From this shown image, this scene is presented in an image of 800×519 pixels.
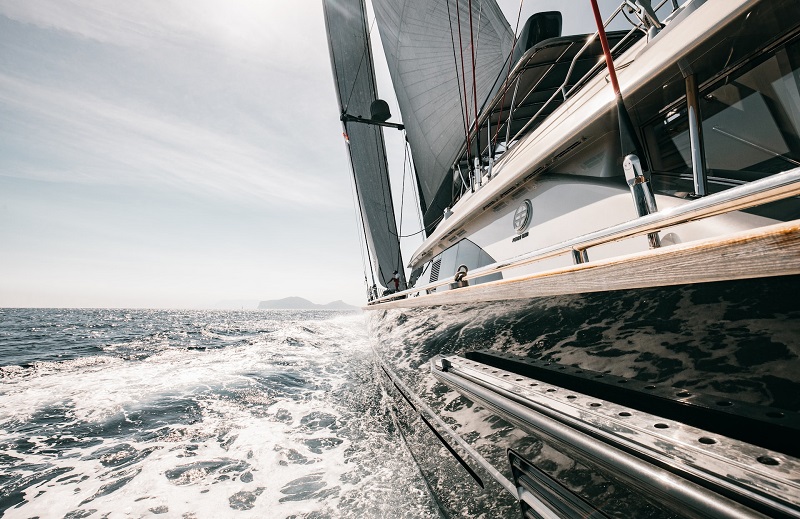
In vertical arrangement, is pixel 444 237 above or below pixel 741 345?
above

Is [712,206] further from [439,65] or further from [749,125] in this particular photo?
[439,65]

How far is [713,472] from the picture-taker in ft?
1.63

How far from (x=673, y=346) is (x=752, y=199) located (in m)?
0.43

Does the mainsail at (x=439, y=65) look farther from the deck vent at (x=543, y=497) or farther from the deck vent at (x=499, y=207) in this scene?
the deck vent at (x=543, y=497)

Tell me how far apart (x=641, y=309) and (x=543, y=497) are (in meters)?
0.58

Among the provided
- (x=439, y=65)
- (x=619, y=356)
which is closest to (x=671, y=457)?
(x=619, y=356)

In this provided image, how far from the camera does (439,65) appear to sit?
23.8 ft

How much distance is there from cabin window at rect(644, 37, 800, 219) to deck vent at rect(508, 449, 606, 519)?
1.35 meters

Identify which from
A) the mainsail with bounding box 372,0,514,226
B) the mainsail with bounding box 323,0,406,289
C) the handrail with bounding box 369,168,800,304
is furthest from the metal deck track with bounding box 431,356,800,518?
the mainsail with bounding box 323,0,406,289

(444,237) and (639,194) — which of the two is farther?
(444,237)

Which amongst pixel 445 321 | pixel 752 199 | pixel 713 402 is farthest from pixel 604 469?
pixel 445 321

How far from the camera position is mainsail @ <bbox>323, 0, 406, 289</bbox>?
38.5 feet

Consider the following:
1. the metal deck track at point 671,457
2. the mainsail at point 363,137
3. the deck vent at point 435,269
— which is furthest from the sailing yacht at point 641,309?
the mainsail at point 363,137

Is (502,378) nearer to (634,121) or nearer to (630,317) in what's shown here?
(630,317)
